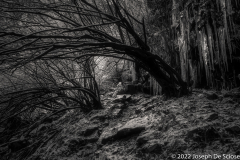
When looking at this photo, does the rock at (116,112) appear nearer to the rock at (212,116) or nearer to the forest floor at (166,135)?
the forest floor at (166,135)

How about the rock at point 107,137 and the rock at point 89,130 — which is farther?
the rock at point 89,130

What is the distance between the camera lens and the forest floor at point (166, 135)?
1076 millimetres

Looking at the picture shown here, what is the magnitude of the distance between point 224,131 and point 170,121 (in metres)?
0.50

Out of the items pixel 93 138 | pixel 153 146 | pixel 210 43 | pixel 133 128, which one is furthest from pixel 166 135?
pixel 210 43

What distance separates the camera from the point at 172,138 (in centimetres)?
127

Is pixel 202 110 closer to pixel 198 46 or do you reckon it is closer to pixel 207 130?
pixel 207 130

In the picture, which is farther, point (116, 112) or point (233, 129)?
point (116, 112)

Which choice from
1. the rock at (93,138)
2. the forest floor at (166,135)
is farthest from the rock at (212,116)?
the rock at (93,138)

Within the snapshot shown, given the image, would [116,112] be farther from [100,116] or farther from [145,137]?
[145,137]

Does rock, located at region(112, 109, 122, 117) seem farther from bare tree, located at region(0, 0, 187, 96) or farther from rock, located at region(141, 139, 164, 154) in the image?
rock, located at region(141, 139, 164, 154)

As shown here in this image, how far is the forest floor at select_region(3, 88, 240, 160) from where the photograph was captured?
1076 mm

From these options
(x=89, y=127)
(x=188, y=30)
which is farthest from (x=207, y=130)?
(x=188, y=30)

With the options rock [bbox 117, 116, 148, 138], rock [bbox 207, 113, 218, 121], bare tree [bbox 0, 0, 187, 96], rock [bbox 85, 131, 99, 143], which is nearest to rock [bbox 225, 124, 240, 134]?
rock [bbox 207, 113, 218, 121]

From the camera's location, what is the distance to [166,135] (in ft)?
4.43
